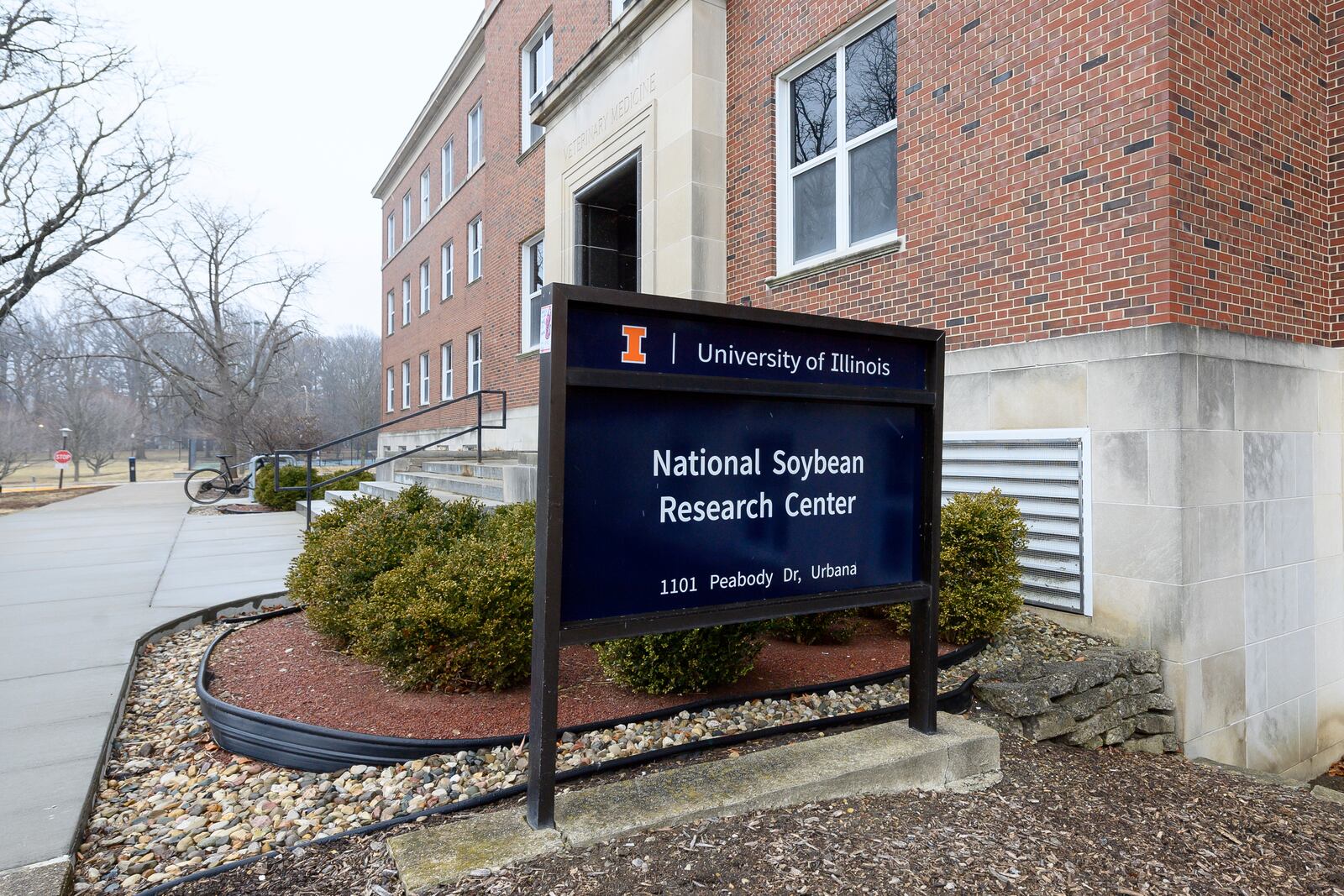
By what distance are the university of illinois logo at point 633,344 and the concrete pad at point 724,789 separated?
1.48 meters

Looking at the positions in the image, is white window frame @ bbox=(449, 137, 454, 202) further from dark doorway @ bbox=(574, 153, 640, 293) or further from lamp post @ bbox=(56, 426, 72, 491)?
lamp post @ bbox=(56, 426, 72, 491)

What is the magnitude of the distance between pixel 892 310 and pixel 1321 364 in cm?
315

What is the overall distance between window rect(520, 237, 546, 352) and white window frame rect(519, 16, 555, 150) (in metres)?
Answer: 1.69

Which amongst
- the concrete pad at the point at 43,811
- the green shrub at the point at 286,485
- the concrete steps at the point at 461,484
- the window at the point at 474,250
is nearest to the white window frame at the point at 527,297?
the concrete steps at the point at 461,484

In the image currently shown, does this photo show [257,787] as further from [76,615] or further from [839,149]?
[839,149]

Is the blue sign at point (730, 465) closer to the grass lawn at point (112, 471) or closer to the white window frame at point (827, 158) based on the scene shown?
the white window frame at point (827, 158)

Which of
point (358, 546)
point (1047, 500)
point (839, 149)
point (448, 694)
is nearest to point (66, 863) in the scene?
point (448, 694)

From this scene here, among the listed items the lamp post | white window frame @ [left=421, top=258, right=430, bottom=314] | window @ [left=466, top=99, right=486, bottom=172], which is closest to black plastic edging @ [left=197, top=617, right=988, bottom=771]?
window @ [left=466, top=99, right=486, bottom=172]

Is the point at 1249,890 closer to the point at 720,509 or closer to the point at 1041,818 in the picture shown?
the point at 1041,818

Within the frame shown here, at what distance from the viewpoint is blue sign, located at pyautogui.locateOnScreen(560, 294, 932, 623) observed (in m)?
2.53

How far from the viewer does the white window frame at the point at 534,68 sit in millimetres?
13336

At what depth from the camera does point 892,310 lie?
6.48 m

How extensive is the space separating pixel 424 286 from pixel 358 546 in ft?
61.1

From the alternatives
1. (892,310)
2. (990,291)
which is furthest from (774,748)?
(892,310)
